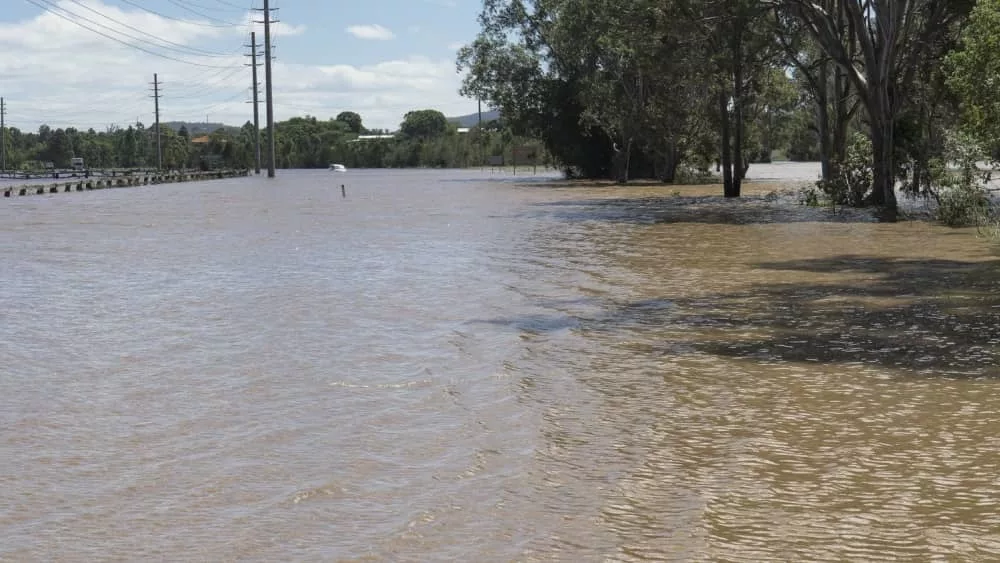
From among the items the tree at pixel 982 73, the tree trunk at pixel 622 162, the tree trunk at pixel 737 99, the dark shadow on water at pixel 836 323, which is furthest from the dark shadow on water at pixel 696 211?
the tree trunk at pixel 622 162

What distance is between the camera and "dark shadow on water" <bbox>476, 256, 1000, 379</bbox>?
38.3 ft

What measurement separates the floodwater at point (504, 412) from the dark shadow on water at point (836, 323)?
66 millimetres

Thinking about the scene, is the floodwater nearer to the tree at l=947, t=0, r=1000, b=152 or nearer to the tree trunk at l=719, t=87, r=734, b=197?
the tree at l=947, t=0, r=1000, b=152

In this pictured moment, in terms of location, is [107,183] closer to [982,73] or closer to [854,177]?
[854,177]

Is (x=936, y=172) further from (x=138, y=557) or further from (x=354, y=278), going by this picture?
(x=138, y=557)

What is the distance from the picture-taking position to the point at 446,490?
7402 millimetres

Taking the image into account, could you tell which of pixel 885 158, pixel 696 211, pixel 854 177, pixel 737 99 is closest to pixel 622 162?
pixel 737 99

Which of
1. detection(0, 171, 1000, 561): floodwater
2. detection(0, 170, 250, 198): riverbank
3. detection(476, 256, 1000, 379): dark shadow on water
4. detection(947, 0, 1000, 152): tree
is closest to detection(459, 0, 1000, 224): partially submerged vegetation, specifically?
detection(947, 0, 1000, 152): tree

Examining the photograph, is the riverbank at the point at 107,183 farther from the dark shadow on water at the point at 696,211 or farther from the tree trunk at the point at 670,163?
the tree trunk at the point at 670,163

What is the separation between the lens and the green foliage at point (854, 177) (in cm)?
3725

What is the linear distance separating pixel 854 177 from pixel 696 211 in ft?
16.8

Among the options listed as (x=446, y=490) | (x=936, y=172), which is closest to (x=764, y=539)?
(x=446, y=490)

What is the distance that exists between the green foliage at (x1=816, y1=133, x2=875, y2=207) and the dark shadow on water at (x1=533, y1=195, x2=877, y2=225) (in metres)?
0.61

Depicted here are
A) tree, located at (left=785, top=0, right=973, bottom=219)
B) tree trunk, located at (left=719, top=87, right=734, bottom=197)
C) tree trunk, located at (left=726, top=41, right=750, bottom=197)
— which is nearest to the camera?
tree, located at (left=785, top=0, right=973, bottom=219)
